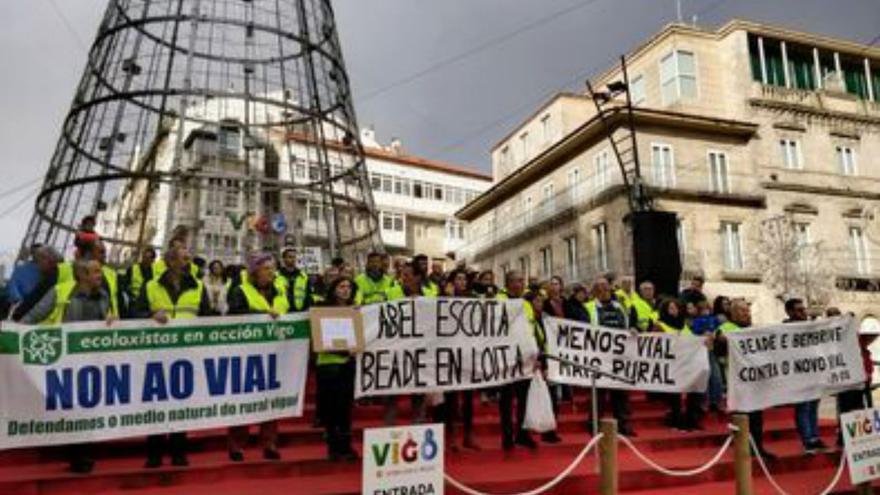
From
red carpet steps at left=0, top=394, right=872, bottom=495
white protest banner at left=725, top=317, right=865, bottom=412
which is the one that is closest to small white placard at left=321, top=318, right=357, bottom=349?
red carpet steps at left=0, top=394, right=872, bottom=495

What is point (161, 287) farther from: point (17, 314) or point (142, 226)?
point (142, 226)

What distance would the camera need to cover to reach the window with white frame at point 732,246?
98.9 ft

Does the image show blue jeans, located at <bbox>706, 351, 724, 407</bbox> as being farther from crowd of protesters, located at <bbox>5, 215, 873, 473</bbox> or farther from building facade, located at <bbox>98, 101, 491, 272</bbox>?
building facade, located at <bbox>98, 101, 491, 272</bbox>

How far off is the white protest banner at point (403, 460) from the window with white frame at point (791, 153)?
102 feet

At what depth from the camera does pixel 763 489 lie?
747cm

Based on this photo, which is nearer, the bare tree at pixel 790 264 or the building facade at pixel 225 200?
the building facade at pixel 225 200

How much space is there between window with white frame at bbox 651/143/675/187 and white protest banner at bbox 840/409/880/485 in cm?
2343

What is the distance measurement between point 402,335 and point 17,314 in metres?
3.50

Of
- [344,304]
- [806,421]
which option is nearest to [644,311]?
[806,421]

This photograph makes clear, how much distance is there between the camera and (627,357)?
27.9 feet

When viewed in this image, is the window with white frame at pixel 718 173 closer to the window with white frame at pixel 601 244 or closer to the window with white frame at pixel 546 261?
the window with white frame at pixel 601 244

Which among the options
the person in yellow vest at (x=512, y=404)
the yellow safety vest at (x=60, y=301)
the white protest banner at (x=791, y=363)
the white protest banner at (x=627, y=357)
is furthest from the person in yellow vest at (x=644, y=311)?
the yellow safety vest at (x=60, y=301)

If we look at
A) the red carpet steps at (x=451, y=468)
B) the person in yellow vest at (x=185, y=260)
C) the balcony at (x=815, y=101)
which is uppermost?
the balcony at (x=815, y=101)

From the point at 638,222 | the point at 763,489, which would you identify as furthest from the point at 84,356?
the point at 638,222
